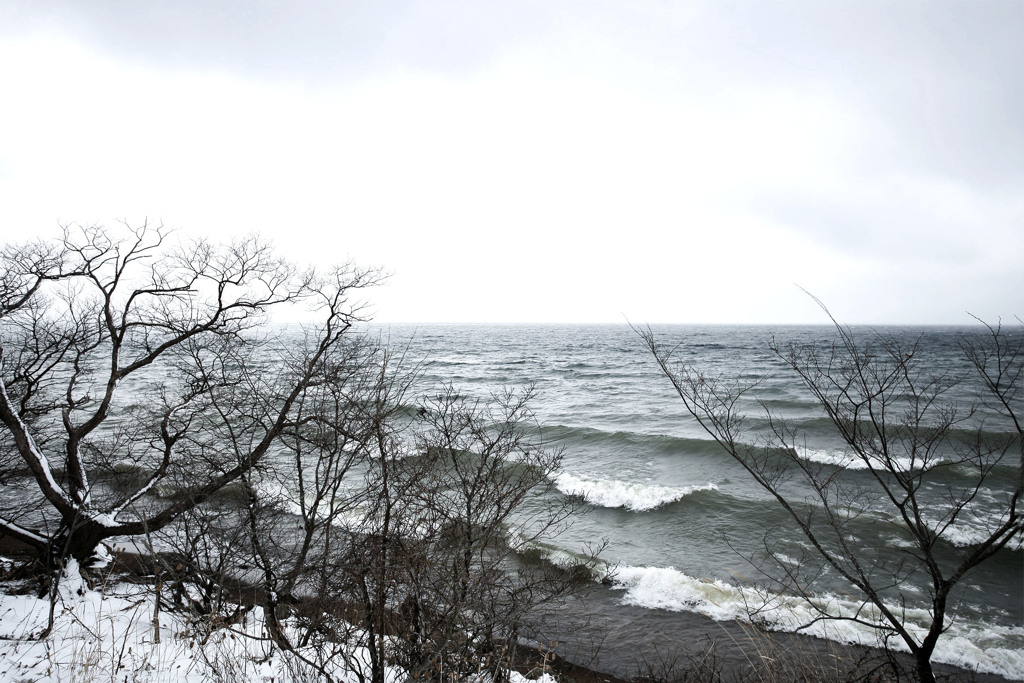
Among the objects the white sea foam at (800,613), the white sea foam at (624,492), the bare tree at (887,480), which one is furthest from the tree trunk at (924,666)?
the white sea foam at (624,492)

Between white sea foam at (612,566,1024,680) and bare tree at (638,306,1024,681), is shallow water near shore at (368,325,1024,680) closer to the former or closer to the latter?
white sea foam at (612,566,1024,680)

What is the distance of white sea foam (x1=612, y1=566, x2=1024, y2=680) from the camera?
8555 mm

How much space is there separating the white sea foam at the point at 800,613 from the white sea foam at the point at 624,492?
13.6 ft

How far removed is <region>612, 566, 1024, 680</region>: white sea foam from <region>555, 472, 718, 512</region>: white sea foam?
4.13 meters

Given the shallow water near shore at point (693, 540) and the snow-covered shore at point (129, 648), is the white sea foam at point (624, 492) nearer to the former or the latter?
the shallow water near shore at point (693, 540)

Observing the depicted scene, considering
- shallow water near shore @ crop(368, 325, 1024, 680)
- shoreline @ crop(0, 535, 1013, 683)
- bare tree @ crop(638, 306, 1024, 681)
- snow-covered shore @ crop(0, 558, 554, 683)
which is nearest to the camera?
bare tree @ crop(638, 306, 1024, 681)

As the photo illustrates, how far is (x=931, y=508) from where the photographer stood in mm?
14656

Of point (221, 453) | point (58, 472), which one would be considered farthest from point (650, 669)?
point (58, 472)

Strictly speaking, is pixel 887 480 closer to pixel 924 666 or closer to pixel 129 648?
pixel 924 666

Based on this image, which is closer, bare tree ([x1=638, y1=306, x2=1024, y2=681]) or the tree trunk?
the tree trunk

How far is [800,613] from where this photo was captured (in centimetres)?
991

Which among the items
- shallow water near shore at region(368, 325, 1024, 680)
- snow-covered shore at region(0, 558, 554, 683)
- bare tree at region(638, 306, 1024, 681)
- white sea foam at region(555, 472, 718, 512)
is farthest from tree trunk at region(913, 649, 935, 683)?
white sea foam at region(555, 472, 718, 512)

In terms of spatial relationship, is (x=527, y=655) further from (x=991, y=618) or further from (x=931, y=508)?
(x=931, y=508)

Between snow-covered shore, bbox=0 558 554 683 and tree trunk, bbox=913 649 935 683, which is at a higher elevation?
tree trunk, bbox=913 649 935 683
